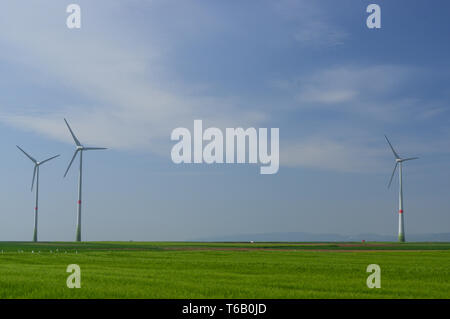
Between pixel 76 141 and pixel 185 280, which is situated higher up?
pixel 76 141

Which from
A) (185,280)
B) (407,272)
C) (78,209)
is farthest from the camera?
(78,209)

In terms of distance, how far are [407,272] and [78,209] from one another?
104730 millimetres

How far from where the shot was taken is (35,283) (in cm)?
2670

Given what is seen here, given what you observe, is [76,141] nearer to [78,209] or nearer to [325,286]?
→ [78,209]

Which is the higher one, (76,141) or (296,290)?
(76,141)

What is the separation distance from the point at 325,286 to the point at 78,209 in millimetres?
110834

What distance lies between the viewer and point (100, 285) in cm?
2591
